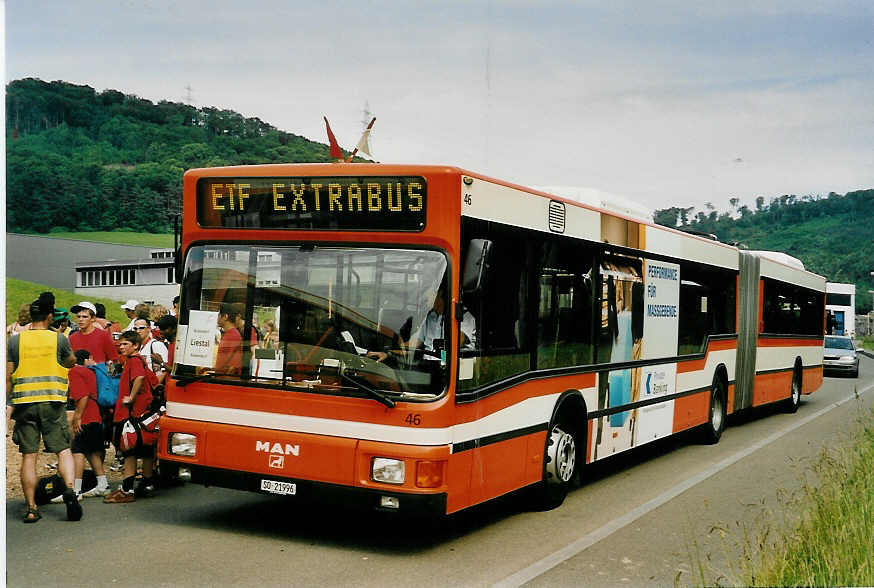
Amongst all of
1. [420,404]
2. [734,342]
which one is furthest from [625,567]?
[734,342]

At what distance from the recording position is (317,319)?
284 inches

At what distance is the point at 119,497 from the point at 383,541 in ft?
9.28

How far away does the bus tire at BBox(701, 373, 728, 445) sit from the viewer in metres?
14.5

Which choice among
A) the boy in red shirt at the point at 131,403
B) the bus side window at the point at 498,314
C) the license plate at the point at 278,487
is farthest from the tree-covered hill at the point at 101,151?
the license plate at the point at 278,487

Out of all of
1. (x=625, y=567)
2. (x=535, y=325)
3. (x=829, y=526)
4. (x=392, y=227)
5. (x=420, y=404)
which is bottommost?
(x=625, y=567)

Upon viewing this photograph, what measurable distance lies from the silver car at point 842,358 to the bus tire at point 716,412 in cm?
2113

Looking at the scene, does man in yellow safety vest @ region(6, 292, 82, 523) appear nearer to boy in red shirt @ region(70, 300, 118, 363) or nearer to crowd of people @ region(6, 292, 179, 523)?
crowd of people @ region(6, 292, 179, 523)

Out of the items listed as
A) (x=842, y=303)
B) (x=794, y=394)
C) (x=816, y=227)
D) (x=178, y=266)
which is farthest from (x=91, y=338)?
(x=816, y=227)

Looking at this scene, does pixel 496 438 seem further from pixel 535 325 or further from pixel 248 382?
pixel 248 382

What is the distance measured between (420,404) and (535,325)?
6.47 ft

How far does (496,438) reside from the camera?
25.3ft

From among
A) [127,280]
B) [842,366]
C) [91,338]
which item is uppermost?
[127,280]

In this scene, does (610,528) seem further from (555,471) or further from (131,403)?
(131,403)

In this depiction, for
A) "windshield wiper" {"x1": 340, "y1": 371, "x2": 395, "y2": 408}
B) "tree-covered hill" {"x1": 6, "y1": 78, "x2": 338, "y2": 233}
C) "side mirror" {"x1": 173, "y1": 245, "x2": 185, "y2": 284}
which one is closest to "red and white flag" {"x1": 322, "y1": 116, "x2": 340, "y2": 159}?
"side mirror" {"x1": 173, "y1": 245, "x2": 185, "y2": 284}
